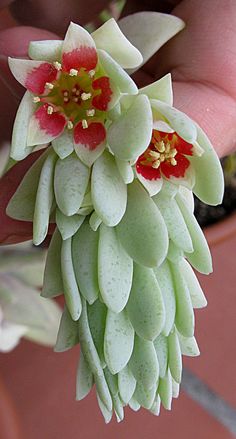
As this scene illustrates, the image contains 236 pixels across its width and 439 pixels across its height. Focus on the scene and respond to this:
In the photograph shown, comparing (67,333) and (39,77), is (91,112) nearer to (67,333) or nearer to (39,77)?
(39,77)

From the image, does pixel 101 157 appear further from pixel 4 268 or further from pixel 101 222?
pixel 4 268

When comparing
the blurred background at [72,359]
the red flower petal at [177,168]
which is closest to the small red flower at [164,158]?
the red flower petal at [177,168]

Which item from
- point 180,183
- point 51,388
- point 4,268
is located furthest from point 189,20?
point 51,388

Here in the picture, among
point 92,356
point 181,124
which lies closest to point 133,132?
point 181,124

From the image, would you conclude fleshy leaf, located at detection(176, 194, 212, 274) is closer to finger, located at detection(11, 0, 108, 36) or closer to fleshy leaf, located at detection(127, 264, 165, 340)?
fleshy leaf, located at detection(127, 264, 165, 340)

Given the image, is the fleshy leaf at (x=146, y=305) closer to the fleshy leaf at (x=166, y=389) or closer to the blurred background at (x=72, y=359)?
the fleshy leaf at (x=166, y=389)
